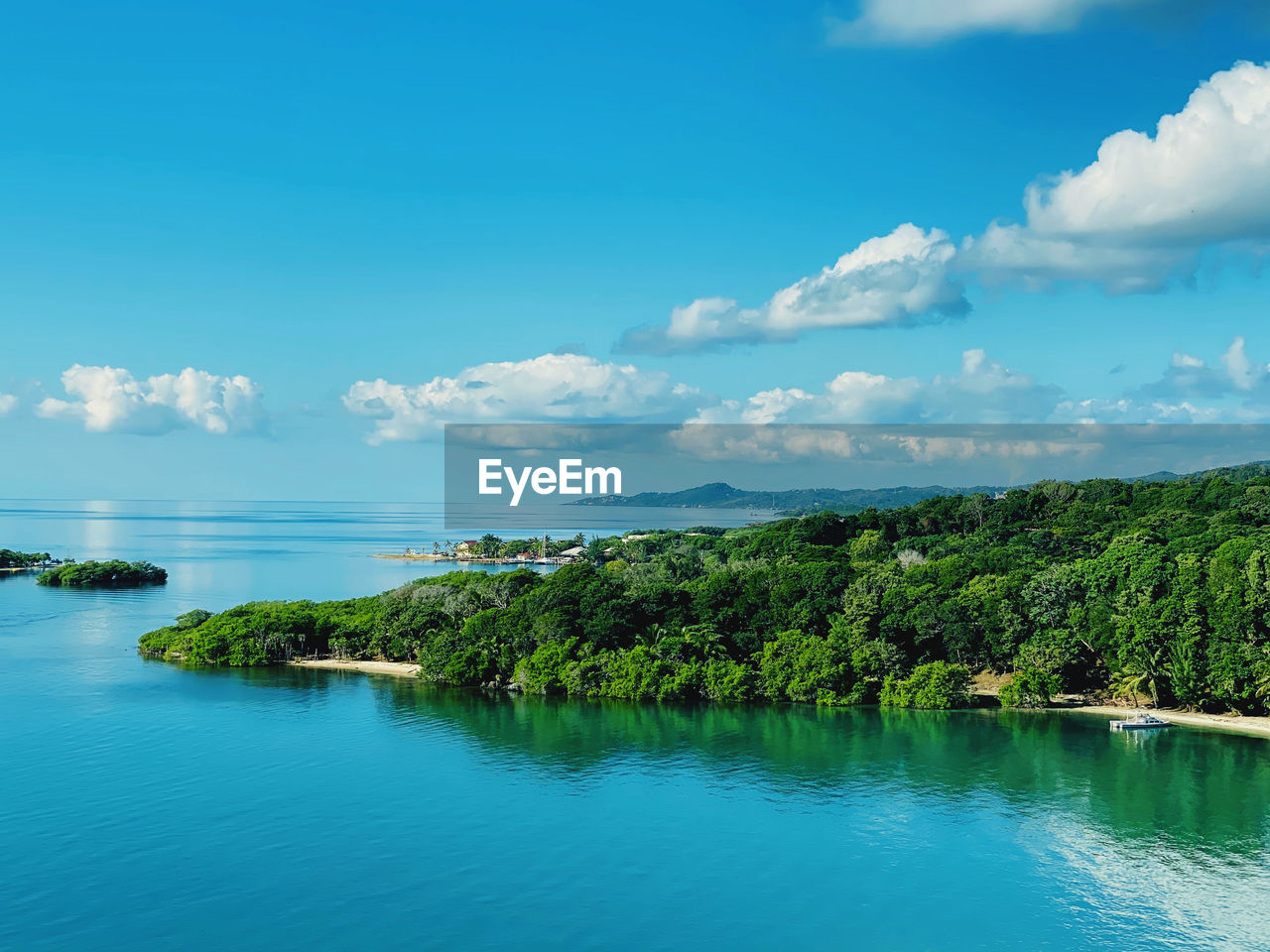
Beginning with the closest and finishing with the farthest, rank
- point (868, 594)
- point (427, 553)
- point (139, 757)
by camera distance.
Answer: point (139, 757), point (868, 594), point (427, 553)

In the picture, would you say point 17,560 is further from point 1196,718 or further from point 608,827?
point 1196,718

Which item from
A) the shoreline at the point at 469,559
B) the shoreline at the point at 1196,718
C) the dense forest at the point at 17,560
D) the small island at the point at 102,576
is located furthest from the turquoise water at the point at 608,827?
the shoreline at the point at 469,559

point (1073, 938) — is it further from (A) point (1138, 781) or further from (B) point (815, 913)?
(A) point (1138, 781)

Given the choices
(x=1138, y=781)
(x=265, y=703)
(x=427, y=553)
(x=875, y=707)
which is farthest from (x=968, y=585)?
(x=427, y=553)

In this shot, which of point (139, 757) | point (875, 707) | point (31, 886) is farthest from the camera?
point (875, 707)

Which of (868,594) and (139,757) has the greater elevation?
(868,594)

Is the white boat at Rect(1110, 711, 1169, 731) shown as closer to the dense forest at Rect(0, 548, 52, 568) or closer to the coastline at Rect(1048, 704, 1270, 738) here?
the coastline at Rect(1048, 704, 1270, 738)

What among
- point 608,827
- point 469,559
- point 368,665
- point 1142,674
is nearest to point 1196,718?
point 1142,674

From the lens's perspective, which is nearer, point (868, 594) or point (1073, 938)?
point (1073, 938)
